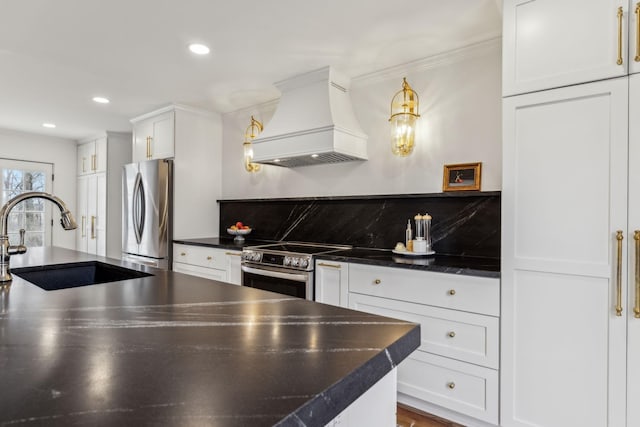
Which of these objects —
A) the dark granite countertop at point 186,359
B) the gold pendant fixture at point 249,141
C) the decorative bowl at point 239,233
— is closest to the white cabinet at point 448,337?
the dark granite countertop at point 186,359

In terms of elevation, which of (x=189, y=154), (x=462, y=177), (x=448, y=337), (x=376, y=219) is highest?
(x=189, y=154)

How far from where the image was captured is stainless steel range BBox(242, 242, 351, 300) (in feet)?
8.10

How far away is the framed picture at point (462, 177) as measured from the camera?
8.01 feet

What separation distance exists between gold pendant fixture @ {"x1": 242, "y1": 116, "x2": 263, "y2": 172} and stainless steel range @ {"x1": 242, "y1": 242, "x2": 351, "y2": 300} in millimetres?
1185

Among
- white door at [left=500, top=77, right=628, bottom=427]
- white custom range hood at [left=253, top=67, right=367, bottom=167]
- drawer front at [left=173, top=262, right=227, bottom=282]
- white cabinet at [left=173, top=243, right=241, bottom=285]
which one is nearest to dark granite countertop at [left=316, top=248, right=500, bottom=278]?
white door at [left=500, top=77, right=628, bottom=427]

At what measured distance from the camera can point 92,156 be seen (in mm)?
5273

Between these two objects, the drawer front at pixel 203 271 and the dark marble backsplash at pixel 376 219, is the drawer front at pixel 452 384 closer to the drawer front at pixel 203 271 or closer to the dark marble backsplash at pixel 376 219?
the dark marble backsplash at pixel 376 219

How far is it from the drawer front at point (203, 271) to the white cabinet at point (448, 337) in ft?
4.84

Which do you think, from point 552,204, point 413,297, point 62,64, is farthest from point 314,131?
point 62,64

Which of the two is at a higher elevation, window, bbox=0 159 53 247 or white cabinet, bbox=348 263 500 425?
window, bbox=0 159 53 247

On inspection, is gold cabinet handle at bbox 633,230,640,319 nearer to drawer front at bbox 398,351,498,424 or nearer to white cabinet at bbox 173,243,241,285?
drawer front at bbox 398,351,498,424

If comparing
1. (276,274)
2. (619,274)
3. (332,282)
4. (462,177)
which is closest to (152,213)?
(276,274)

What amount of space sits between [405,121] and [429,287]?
1306 mm

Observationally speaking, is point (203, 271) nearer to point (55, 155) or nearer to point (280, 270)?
point (280, 270)
